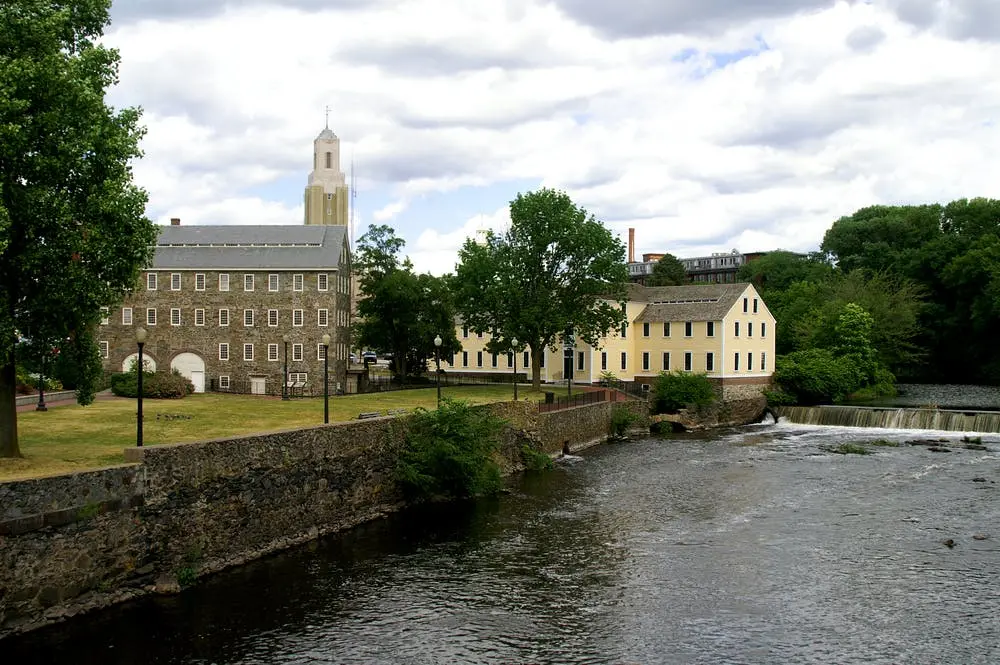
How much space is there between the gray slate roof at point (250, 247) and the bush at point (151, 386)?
43.2 ft

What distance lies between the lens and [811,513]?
30828 millimetres

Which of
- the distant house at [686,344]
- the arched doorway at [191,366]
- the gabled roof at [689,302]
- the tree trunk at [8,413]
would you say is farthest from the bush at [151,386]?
the gabled roof at [689,302]

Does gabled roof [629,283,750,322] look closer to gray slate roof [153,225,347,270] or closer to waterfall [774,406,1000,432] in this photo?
waterfall [774,406,1000,432]

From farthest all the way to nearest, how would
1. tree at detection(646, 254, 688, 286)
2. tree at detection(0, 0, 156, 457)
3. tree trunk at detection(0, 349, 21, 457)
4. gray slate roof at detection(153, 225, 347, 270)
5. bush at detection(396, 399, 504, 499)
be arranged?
1. tree at detection(646, 254, 688, 286)
2. gray slate roof at detection(153, 225, 347, 270)
3. bush at detection(396, 399, 504, 499)
4. tree trunk at detection(0, 349, 21, 457)
5. tree at detection(0, 0, 156, 457)

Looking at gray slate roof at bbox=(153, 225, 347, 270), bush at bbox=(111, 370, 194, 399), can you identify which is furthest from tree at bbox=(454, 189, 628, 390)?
bush at bbox=(111, 370, 194, 399)

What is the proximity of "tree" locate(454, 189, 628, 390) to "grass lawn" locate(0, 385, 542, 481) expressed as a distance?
8236mm

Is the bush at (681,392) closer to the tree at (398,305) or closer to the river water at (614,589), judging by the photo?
the tree at (398,305)

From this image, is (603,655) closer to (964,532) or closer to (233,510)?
(233,510)

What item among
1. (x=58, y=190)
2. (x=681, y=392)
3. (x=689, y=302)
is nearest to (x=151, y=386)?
(x=58, y=190)

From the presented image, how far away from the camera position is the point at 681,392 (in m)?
59.3

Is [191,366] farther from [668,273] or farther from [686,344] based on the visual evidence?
[668,273]

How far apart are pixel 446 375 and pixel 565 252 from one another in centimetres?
2169

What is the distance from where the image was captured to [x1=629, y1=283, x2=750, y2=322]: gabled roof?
216 feet

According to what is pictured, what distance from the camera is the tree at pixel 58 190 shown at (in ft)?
72.3
